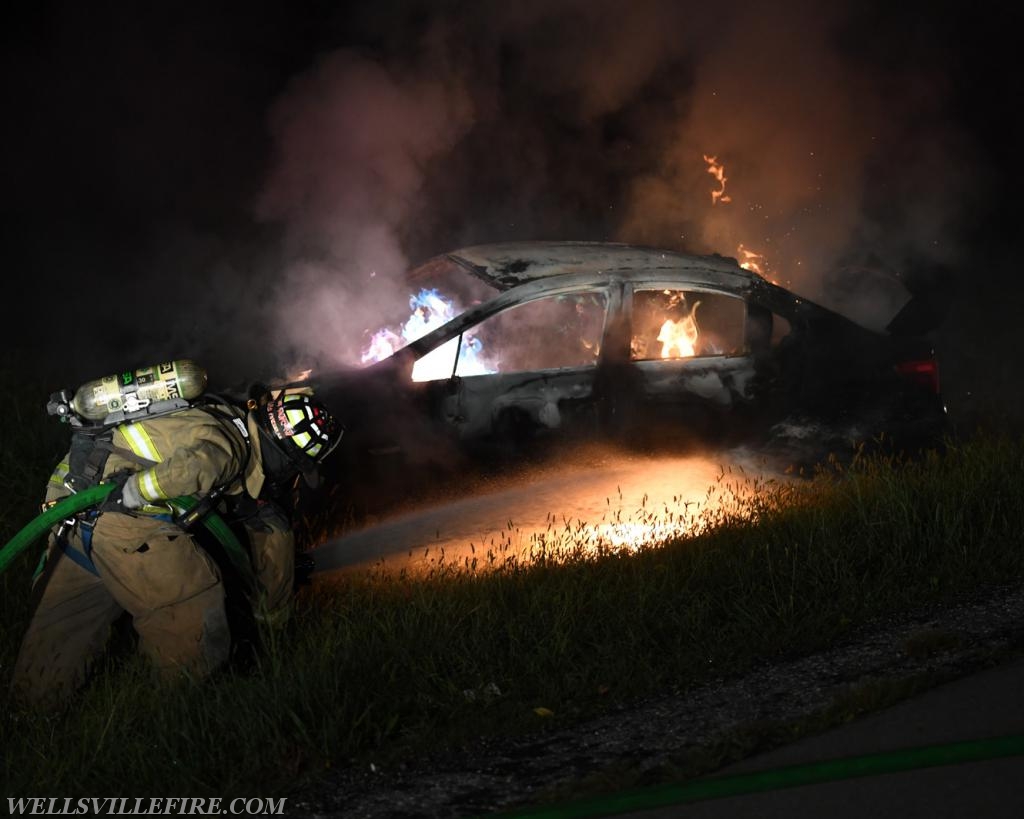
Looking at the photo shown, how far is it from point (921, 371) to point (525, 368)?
2.28 metres

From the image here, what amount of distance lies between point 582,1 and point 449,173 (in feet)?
7.32

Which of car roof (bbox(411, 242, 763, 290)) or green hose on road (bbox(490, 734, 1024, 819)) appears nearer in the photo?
green hose on road (bbox(490, 734, 1024, 819))

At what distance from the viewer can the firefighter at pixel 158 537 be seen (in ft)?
14.6

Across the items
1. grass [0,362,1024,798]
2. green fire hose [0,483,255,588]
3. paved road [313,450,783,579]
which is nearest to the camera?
grass [0,362,1024,798]

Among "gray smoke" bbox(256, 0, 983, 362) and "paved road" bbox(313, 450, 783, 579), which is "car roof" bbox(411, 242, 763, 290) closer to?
"paved road" bbox(313, 450, 783, 579)

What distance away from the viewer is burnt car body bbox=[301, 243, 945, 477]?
630cm

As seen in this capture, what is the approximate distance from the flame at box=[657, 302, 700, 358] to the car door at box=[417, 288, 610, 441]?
1.34 feet

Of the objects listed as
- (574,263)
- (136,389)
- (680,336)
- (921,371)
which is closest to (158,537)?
(136,389)

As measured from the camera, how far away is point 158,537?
4.47 metres

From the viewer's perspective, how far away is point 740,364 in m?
7.04

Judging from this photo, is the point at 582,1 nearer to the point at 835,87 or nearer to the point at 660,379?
the point at 835,87

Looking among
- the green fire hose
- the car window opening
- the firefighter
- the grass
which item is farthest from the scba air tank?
the car window opening

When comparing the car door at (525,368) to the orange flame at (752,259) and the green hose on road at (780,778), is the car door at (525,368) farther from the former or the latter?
the orange flame at (752,259)

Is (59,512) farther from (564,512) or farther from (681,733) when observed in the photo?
(564,512)
